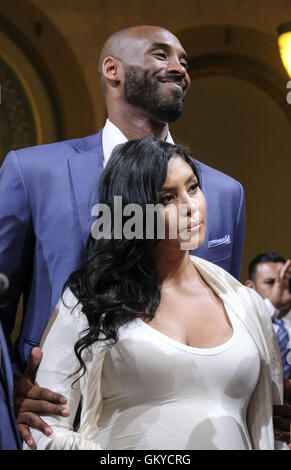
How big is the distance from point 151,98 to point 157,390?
2.13ft

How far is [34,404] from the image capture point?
4.77 ft

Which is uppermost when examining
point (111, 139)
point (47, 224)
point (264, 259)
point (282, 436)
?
point (111, 139)

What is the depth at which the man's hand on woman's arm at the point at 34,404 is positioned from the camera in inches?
56.4

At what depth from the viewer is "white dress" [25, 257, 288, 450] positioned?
1392 millimetres

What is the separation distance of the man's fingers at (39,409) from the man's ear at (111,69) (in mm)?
735

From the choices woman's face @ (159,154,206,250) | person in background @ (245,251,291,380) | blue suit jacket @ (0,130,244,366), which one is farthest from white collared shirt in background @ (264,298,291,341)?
woman's face @ (159,154,206,250)

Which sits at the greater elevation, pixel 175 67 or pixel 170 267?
pixel 175 67

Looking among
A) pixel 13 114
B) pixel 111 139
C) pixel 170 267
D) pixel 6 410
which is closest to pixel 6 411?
pixel 6 410

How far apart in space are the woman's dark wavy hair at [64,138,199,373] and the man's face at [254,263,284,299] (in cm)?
71

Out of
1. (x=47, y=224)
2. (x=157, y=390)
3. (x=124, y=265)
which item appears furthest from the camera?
(x=47, y=224)

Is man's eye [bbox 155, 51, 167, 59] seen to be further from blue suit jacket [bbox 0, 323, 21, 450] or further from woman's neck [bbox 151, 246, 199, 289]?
blue suit jacket [bbox 0, 323, 21, 450]

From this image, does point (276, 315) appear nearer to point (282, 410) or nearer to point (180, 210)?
point (282, 410)

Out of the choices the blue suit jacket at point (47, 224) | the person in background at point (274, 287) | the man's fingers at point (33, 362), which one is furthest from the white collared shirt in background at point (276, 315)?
the man's fingers at point (33, 362)
